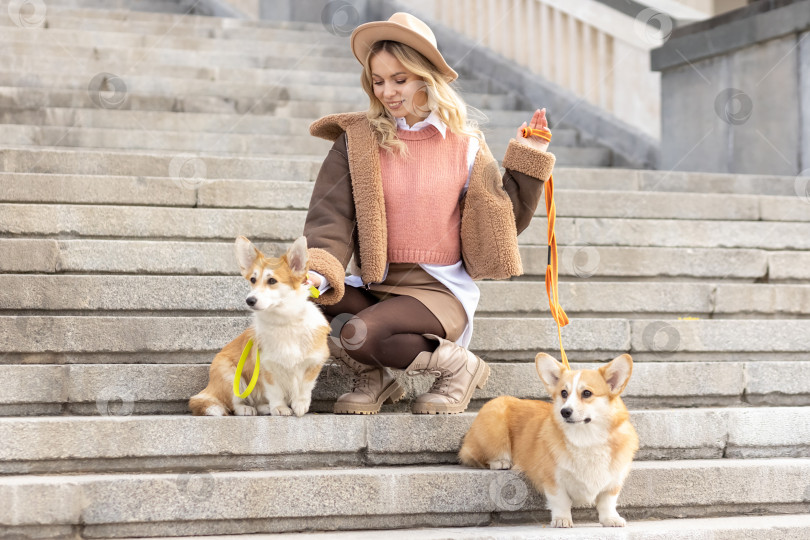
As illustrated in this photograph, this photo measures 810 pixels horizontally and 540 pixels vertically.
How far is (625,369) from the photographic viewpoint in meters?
3.20

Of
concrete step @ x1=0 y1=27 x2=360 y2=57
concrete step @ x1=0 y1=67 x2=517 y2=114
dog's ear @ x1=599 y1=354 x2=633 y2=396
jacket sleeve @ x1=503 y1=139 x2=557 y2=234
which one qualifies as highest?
concrete step @ x1=0 y1=27 x2=360 y2=57

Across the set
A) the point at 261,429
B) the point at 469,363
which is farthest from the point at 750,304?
the point at 261,429

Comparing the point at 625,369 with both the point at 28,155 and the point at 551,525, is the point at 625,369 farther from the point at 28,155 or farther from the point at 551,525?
the point at 28,155

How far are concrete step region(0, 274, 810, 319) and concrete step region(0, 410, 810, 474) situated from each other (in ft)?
2.71

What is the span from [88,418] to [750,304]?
3.39 m

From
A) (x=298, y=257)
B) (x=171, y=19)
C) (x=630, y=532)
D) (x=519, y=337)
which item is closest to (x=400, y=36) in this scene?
(x=298, y=257)

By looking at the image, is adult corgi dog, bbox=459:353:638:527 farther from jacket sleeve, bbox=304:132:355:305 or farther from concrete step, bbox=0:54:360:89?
concrete step, bbox=0:54:360:89

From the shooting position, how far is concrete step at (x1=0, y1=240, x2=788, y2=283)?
432 centimetres

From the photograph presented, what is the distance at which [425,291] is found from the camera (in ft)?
12.6

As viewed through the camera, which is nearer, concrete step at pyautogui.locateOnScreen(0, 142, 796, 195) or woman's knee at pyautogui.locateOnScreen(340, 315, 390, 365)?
woman's knee at pyautogui.locateOnScreen(340, 315, 390, 365)

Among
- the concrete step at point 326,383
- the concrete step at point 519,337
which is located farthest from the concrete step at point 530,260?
the concrete step at point 326,383

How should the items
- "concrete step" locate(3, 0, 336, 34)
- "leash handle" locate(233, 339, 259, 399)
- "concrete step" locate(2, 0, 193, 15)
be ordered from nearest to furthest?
"leash handle" locate(233, 339, 259, 399) → "concrete step" locate(3, 0, 336, 34) → "concrete step" locate(2, 0, 193, 15)

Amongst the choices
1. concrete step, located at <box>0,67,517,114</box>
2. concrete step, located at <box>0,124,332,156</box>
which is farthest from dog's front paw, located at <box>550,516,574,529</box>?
concrete step, located at <box>0,67,517,114</box>

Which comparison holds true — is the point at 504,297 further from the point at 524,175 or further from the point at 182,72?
the point at 182,72
